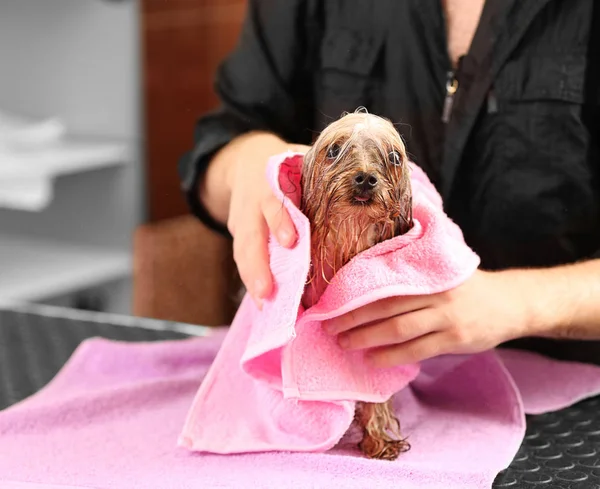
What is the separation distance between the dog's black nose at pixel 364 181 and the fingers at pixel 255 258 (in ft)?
0.33

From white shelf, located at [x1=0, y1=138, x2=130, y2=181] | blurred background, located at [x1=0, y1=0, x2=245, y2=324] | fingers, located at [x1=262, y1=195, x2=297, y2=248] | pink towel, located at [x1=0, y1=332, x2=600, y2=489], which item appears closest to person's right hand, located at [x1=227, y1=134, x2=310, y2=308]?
fingers, located at [x1=262, y1=195, x2=297, y2=248]

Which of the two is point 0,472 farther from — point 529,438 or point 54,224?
point 54,224

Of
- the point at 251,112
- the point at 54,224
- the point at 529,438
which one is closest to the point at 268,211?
the point at 251,112

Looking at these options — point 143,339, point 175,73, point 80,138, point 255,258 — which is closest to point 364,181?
point 255,258

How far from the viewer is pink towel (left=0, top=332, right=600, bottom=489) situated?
0.52 metres

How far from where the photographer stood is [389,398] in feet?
1.82

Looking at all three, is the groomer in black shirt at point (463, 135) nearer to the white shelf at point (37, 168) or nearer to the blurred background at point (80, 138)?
the blurred background at point (80, 138)

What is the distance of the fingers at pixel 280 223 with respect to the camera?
0.50 metres

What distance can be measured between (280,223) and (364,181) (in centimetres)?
7

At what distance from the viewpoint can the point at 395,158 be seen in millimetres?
469

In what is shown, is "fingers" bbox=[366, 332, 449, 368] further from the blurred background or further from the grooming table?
the blurred background

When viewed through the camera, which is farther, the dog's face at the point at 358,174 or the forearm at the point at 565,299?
the forearm at the point at 565,299

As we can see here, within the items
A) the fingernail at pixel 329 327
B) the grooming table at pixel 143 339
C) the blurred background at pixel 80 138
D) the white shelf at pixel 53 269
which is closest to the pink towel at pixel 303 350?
the fingernail at pixel 329 327

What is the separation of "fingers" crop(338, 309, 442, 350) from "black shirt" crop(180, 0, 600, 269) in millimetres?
73
